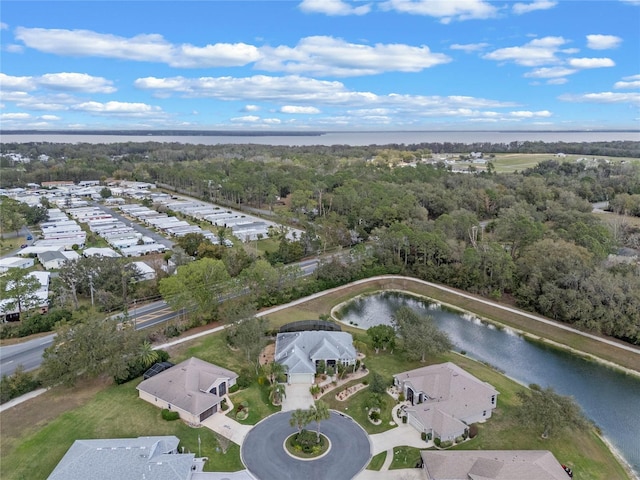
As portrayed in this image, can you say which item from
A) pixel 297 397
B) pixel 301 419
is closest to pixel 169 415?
pixel 297 397

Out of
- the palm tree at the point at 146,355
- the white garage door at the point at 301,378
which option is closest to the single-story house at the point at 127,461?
the palm tree at the point at 146,355

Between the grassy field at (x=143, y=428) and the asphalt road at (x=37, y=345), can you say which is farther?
the asphalt road at (x=37, y=345)

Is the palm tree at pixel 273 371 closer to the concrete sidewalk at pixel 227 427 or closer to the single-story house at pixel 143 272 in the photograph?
the concrete sidewalk at pixel 227 427

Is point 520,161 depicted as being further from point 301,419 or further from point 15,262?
point 301,419

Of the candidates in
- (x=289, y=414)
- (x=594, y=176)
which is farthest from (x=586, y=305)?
(x=594, y=176)

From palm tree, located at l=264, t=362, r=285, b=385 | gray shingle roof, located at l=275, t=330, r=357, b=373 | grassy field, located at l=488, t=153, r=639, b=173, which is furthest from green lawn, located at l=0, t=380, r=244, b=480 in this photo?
grassy field, located at l=488, t=153, r=639, b=173

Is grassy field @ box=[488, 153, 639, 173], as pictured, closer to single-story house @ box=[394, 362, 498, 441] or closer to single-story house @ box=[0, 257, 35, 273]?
single-story house @ box=[394, 362, 498, 441]

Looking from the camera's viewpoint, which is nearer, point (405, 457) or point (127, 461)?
point (127, 461)
